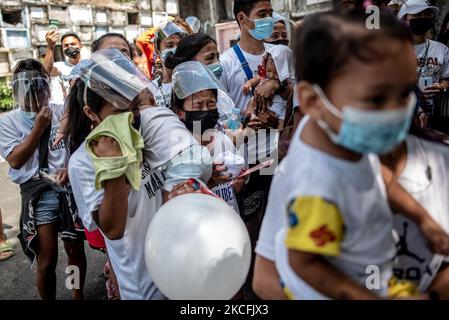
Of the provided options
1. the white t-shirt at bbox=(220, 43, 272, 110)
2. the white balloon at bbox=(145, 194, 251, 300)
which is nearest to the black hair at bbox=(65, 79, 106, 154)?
the white balloon at bbox=(145, 194, 251, 300)

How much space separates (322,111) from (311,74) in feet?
0.30

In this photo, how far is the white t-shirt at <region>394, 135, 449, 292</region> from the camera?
42.9 inches

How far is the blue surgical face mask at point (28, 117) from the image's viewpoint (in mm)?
2908

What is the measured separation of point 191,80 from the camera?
218cm

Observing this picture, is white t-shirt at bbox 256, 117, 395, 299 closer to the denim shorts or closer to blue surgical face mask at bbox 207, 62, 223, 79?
blue surgical face mask at bbox 207, 62, 223, 79

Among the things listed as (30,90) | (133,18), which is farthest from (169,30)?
(133,18)

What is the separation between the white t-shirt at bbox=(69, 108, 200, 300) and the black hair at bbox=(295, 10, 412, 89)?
89cm

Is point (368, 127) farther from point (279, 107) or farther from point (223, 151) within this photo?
point (279, 107)

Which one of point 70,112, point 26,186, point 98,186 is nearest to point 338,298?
point 98,186

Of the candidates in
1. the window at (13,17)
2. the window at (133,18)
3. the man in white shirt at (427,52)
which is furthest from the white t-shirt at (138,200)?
the window at (133,18)

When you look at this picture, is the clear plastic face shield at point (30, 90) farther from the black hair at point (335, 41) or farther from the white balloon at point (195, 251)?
the black hair at point (335, 41)

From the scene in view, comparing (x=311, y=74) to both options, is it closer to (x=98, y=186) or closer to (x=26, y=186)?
(x=98, y=186)

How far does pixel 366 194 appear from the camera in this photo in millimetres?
964

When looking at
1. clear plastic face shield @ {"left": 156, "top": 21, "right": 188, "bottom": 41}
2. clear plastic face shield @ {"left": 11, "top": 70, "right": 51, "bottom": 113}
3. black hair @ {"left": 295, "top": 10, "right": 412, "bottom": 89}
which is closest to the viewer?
black hair @ {"left": 295, "top": 10, "right": 412, "bottom": 89}
